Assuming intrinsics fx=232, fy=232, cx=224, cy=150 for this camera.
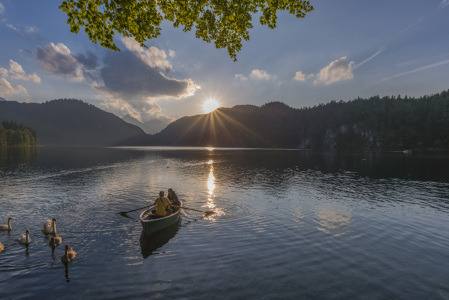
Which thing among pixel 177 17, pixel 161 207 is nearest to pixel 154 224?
pixel 161 207

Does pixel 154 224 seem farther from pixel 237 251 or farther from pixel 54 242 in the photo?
pixel 237 251

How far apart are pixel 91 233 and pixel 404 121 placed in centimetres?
23291

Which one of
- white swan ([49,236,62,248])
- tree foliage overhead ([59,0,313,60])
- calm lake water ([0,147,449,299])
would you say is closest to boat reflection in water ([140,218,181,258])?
calm lake water ([0,147,449,299])

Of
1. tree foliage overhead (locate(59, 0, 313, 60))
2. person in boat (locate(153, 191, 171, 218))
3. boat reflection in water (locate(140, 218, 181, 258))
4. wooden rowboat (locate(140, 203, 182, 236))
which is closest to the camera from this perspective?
tree foliage overhead (locate(59, 0, 313, 60))

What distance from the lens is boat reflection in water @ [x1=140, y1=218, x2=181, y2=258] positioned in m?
16.5

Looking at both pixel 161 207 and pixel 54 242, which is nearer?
pixel 54 242

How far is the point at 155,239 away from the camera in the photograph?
18.5 meters

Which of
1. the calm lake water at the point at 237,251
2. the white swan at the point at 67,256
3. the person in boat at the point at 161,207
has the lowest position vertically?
the calm lake water at the point at 237,251

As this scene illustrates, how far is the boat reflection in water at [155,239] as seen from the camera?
16.5 meters

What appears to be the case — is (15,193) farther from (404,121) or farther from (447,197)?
(404,121)

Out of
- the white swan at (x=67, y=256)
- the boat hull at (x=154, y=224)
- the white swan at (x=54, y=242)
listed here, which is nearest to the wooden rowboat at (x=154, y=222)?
the boat hull at (x=154, y=224)

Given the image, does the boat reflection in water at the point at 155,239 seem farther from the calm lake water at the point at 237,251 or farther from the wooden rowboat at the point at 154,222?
the wooden rowboat at the point at 154,222

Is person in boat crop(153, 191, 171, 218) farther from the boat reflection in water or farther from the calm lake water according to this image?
the calm lake water

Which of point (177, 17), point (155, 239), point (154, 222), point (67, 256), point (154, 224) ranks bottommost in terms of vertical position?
point (155, 239)
